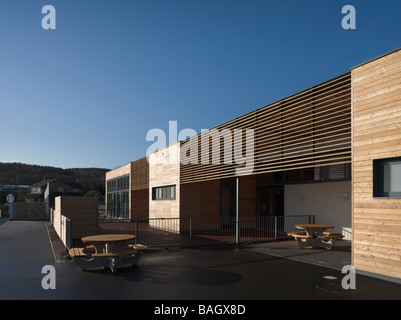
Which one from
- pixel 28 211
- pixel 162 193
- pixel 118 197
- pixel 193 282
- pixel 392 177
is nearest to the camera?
pixel 193 282

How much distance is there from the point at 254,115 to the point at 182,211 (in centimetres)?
729

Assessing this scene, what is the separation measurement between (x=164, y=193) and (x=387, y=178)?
1357cm

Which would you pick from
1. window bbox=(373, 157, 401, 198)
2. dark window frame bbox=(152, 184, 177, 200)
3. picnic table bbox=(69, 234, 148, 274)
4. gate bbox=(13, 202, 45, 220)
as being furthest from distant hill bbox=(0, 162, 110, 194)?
window bbox=(373, 157, 401, 198)

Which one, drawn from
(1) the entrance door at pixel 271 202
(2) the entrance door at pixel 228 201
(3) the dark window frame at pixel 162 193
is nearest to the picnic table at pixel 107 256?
(3) the dark window frame at pixel 162 193

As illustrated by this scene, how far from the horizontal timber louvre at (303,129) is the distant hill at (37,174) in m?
87.2

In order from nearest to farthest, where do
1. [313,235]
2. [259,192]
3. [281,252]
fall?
[281,252] < [313,235] < [259,192]

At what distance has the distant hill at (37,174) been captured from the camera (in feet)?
326

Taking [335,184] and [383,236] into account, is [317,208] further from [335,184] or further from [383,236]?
[383,236]

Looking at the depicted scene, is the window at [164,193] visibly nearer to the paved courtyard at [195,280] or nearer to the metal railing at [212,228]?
the metal railing at [212,228]

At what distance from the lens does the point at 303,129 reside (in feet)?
31.1

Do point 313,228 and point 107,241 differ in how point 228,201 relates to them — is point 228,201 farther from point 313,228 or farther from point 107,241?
point 107,241

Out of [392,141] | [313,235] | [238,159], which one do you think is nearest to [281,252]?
[313,235]

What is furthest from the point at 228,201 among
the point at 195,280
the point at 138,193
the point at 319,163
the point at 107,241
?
the point at 195,280

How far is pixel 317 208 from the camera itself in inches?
585
